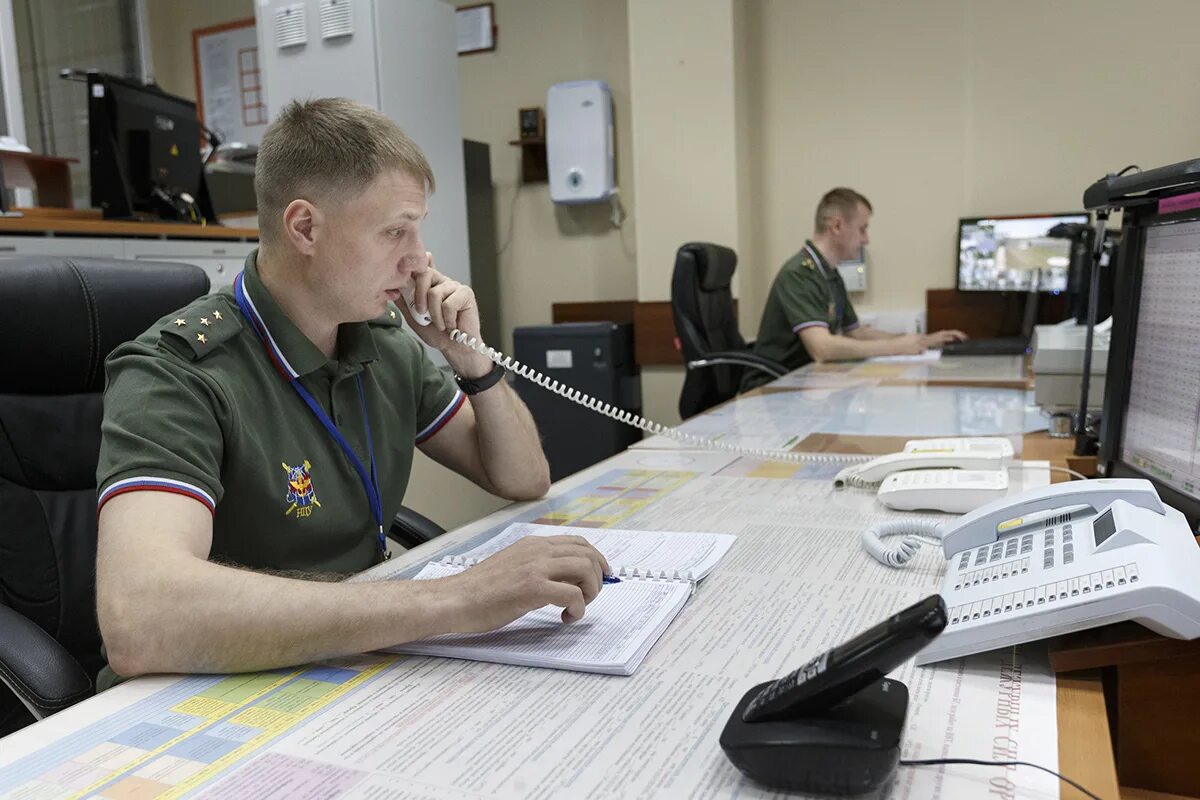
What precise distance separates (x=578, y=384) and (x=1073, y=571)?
139 inches

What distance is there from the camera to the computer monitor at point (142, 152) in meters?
3.25

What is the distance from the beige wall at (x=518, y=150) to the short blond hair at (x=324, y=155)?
3477 mm

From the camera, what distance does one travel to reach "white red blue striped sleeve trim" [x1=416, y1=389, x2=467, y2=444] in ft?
4.94

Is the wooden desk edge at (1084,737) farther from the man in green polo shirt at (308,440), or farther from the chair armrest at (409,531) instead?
the chair armrest at (409,531)

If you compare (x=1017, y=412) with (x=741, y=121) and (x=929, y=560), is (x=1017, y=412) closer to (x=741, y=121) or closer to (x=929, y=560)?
(x=929, y=560)

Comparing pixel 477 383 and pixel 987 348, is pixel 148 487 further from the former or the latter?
pixel 987 348

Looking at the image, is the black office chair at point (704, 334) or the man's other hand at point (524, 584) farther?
the black office chair at point (704, 334)

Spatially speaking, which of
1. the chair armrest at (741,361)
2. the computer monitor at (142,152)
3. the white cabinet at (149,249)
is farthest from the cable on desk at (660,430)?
the computer monitor at (142,152)

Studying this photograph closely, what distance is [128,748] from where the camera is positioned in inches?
26.7

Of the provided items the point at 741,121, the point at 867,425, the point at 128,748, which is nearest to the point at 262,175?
the point at 128,748

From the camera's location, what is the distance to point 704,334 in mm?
3451

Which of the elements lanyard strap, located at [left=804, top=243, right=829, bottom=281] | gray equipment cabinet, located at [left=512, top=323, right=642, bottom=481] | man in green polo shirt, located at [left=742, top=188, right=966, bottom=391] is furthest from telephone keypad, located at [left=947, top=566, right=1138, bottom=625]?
gray equipment cabinet, located at [left=512, top=323, right=642, bottom=481]

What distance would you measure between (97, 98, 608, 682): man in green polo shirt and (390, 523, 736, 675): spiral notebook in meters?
0.03

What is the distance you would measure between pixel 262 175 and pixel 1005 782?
1.10 meters
